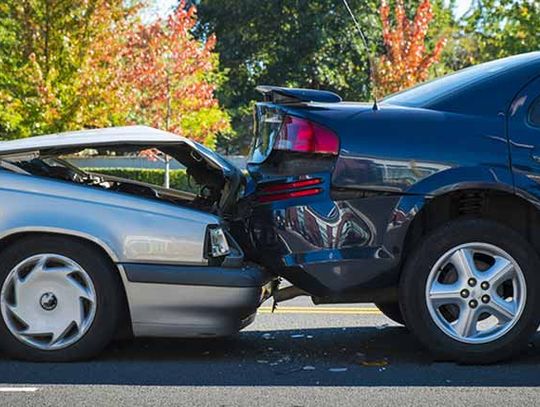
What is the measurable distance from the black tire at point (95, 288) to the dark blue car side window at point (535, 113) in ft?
8.12

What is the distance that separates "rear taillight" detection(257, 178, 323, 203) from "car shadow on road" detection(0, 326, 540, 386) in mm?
946

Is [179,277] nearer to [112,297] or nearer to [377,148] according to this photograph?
[112,297]

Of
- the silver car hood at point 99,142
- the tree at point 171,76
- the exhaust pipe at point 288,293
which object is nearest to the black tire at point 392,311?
the exhaust pipe at point 288,293

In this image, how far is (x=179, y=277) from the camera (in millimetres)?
4820

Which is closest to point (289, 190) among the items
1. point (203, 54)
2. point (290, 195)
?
point (290, 195)

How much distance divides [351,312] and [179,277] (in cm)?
245

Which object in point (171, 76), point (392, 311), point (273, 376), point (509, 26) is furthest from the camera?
point (509, 26)

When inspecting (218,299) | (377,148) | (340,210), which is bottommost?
(218,299)

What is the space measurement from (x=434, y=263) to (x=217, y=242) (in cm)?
120

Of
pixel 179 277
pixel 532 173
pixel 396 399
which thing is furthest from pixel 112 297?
pixel 532 173

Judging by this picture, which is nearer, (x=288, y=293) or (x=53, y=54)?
(x=288, y=293)

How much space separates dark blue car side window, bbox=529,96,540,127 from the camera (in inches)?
193

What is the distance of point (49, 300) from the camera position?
4840 millimetres

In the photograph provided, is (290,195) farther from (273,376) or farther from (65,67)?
(65,67)
